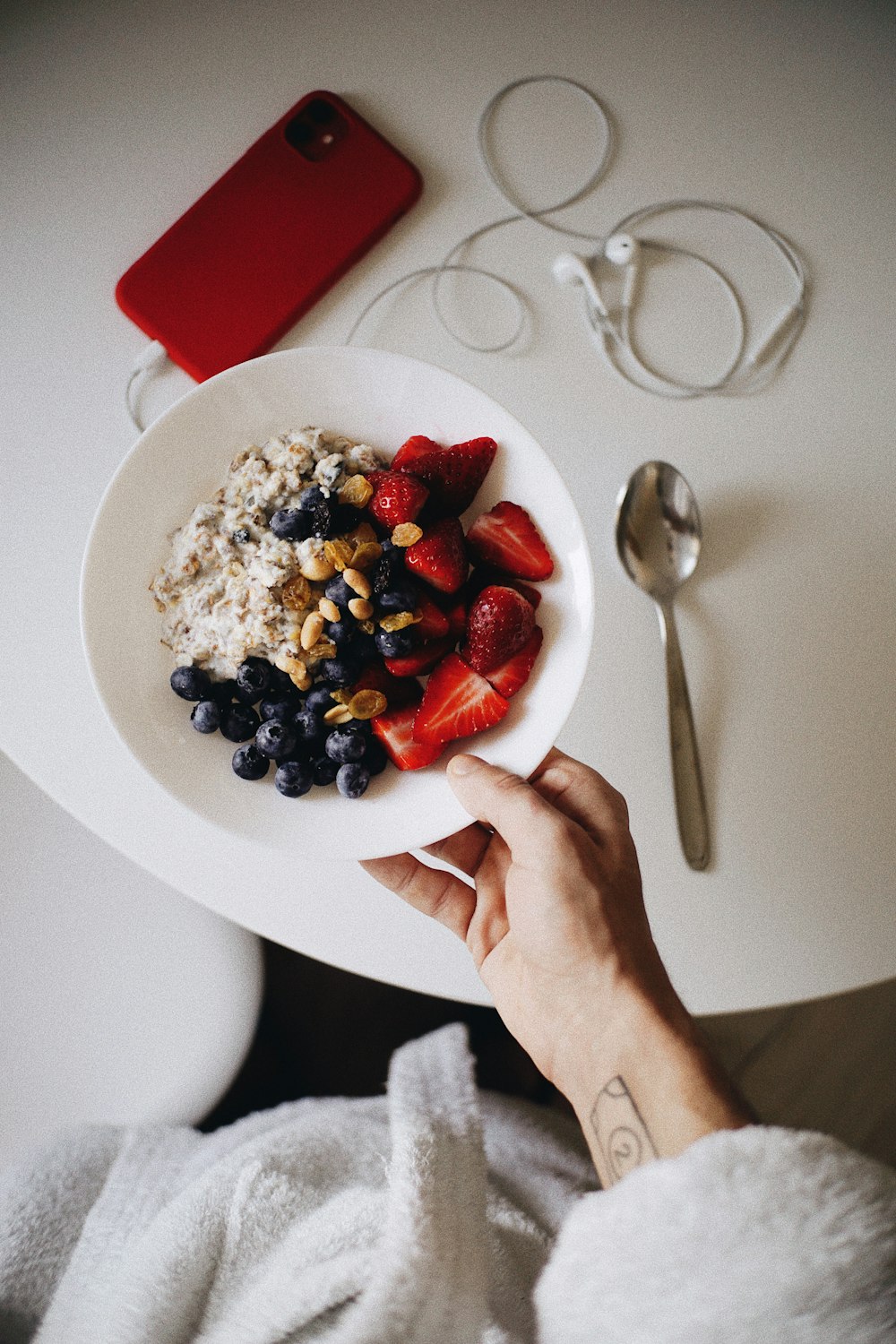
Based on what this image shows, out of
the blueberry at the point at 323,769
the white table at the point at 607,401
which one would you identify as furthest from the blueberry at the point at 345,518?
the white table at the point at 607,401

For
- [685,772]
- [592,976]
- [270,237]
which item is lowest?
[592,976]

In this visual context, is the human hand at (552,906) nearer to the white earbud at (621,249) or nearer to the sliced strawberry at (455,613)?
the sliced strawberry at (455,613)

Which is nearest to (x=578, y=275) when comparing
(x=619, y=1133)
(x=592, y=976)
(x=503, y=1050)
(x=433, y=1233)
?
(x=592, y=976)

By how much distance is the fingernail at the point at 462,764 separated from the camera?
0.78 metres

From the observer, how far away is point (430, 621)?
81 centimetres

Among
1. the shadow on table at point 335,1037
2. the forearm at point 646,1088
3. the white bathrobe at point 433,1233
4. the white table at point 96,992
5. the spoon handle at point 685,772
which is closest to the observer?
the white bathrobe at point 433,1233

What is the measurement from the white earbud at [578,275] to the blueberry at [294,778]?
0.66 meters

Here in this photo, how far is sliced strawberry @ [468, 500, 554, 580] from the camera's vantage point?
810 millimetres

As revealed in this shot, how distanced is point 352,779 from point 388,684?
10 cm

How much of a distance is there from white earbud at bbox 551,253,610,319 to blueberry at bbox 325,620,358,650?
535mm

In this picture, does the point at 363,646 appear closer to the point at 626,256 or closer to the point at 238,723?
the point at 238,723

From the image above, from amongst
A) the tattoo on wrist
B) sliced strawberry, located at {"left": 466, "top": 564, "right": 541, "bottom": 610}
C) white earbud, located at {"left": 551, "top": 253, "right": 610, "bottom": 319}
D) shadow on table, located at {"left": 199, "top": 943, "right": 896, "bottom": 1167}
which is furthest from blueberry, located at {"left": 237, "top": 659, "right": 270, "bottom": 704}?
shadow on table, located at {"left": 199, "top": 943, "right": 896, "bottom": 1167}

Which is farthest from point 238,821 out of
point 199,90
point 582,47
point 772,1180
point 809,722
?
point 582,47

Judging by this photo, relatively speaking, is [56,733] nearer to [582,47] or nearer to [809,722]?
[809,722]
